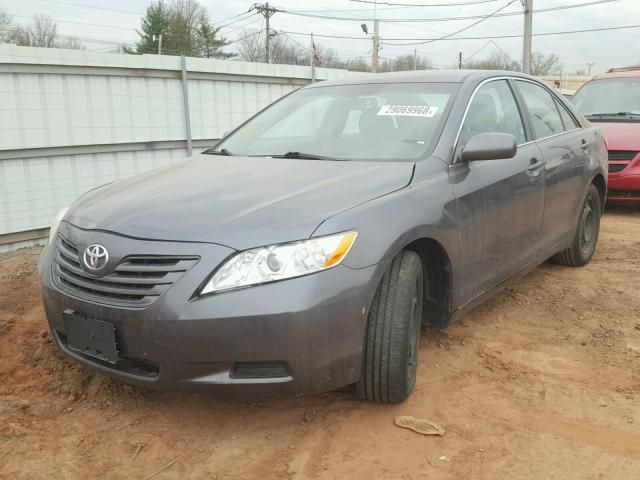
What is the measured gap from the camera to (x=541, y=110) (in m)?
4.31

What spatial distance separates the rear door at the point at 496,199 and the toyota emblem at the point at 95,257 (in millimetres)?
1702

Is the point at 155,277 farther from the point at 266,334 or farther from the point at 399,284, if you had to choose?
the point at 399,284

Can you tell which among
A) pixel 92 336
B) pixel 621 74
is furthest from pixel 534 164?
pixel 621 74

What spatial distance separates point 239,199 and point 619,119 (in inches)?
270

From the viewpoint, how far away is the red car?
7227mm

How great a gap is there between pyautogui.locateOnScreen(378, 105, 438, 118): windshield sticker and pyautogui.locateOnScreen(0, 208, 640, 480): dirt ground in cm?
132

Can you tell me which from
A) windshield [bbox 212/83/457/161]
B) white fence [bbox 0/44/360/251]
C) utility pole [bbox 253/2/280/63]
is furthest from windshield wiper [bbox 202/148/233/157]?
utility pole [bbox 253/2/280/63]

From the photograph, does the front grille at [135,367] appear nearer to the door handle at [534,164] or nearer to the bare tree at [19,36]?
the door handle at [534,164]

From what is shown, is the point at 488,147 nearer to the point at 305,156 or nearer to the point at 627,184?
the point at 305,156

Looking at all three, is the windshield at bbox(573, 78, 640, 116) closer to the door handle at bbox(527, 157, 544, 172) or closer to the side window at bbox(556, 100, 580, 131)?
the side window at bbox(556, 100, 580, 131)

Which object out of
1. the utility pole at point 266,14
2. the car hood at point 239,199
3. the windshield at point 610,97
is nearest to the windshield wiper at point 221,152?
the car hood at point 239,199

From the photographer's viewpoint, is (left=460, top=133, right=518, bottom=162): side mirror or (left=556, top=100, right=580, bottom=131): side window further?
(left=556, top=100, right=580, bottom=131): side window

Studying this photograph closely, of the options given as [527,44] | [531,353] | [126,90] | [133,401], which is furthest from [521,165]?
[527,44]

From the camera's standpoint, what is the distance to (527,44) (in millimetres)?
21625
